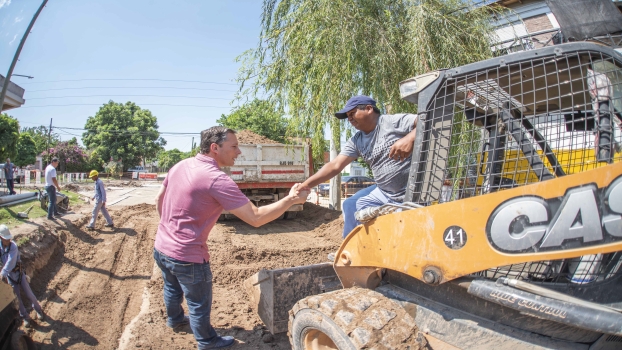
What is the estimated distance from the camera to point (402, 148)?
105 inches

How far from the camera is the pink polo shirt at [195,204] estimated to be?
316 centimetres

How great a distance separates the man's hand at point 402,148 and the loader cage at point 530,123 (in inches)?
10.8

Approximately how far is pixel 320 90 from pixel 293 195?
18.3ft

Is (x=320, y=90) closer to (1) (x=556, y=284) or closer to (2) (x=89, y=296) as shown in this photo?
(2) (x=89, y=296)

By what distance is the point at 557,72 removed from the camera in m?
1.84

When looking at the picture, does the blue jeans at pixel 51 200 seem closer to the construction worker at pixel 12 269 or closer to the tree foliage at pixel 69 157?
the construction worker at pixel 12 269

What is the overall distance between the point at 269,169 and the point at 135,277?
5.59m

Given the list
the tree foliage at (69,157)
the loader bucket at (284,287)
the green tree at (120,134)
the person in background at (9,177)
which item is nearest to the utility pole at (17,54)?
the person in background at (9,177)

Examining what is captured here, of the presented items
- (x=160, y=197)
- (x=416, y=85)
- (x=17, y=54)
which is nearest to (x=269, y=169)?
(x=17, y=54)

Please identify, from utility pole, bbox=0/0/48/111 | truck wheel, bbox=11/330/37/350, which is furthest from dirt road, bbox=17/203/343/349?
utility pole, bbox=0/0/48/111

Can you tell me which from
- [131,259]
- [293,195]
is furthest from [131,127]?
[293,195]

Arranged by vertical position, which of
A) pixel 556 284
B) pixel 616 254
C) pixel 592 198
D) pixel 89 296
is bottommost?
pixel 89 296

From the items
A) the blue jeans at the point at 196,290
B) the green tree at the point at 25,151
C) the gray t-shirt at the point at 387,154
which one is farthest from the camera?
the green tree at the point at 25,151

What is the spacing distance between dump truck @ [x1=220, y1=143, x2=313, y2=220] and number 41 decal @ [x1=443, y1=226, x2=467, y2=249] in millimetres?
8950
